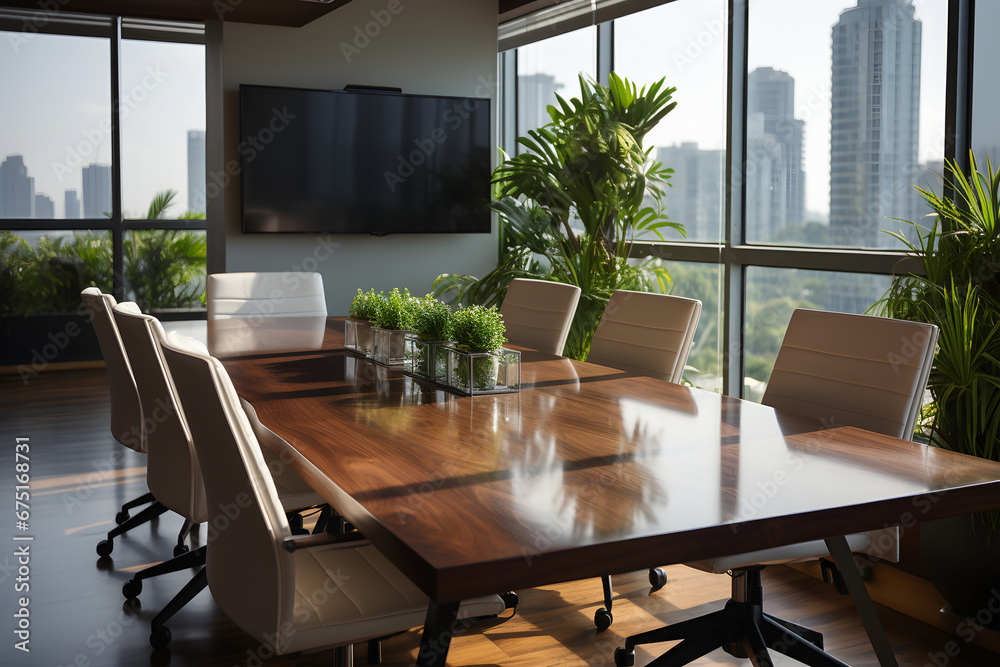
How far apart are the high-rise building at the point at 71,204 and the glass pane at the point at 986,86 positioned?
703 centimetres

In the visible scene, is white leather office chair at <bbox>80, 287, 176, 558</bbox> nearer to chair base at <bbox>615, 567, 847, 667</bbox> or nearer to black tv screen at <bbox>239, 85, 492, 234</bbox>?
chair base at <bbox>615, 567, 847, 667</bbox>

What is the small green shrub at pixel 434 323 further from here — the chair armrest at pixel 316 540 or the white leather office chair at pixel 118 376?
the white leather office chair at pixel 118 376

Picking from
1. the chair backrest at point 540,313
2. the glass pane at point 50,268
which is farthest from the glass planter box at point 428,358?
the glass pane at point 50,268

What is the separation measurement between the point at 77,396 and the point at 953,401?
597 cm

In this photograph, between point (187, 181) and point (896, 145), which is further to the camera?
point (187, 181)

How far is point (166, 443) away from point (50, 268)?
5978 millimetres

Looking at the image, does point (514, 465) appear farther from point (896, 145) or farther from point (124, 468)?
point (124, 468)

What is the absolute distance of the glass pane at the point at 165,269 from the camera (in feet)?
26.4

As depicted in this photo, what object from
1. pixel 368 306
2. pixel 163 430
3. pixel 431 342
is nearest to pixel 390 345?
pixel 368 306

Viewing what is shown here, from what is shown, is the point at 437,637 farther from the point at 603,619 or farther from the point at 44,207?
the point at 44,207

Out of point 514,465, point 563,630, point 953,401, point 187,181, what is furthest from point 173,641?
point 187,181

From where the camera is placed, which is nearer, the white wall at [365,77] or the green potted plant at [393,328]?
the green potted plant at [393,328]

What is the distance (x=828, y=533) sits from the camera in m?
1.50

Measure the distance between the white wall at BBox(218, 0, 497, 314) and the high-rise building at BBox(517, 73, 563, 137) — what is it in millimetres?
491
